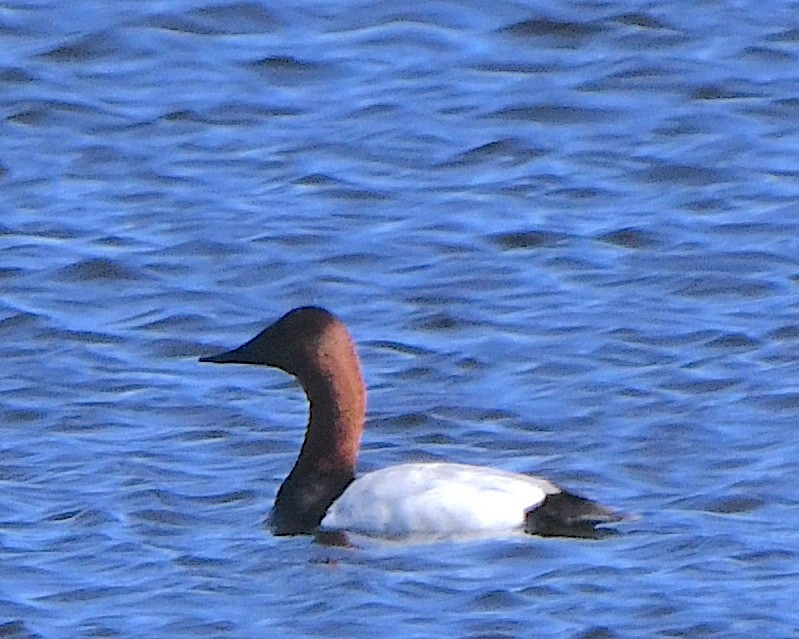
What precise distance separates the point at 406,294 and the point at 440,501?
2.76 meters

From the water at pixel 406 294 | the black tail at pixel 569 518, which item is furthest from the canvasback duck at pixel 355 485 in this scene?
the water at pixel 406 294

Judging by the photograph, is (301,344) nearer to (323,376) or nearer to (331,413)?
(323,376)

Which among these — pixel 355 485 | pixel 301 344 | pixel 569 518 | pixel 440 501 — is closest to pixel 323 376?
pixel 301 344

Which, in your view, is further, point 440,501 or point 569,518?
point 440,501

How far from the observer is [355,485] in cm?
1041

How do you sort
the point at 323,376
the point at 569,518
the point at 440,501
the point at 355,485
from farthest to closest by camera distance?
1. the point at 323,376
2. the point at 355,485
3. the point at 440,501
4. the point at 569,518

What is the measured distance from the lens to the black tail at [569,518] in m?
9.80

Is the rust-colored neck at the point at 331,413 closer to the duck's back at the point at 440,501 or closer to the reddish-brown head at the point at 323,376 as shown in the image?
the reddish-brown head at the point at 323,376

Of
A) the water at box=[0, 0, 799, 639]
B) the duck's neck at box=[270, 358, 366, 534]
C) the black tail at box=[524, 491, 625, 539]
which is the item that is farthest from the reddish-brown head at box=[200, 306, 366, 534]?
the black tail at box=[524, 491, 625, 539]

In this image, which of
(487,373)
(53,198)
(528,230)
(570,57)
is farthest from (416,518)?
(570,57)

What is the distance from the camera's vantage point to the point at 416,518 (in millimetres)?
10070

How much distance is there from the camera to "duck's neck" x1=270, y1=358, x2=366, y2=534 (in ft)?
34.2

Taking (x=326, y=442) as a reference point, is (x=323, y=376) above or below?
above

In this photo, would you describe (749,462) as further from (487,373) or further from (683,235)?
(683,235)
